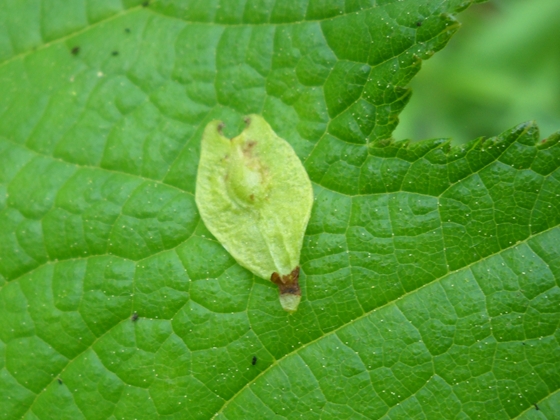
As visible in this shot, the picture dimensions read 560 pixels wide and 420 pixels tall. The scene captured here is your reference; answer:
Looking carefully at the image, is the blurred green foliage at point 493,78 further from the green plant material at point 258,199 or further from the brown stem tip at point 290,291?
the brown stem tip at point 290,291

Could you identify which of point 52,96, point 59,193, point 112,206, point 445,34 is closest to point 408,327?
point 445,34

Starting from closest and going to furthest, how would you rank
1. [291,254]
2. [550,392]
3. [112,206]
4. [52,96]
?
[550,392], [291,254], [112,206], [52,96]

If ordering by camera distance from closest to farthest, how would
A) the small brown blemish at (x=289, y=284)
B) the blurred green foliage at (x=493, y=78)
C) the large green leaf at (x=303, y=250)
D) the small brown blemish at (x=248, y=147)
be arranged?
the large green leaf at (x=303, y=250), the small brown blemish at (x=289, y=284), the small brown blemish at (x=248, y=147), the blurred green foliage at (x=493, y=78)

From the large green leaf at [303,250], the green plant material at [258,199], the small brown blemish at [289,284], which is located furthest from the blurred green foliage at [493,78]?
the small brown blemish at [289,284]

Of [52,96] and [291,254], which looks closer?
[291,254]

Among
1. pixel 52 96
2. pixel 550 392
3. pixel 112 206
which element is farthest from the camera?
pixel 52 96

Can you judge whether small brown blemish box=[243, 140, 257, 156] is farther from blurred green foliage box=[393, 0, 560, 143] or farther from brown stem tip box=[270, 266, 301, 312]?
blurred green foliage box=[393, 0, 560, 143]

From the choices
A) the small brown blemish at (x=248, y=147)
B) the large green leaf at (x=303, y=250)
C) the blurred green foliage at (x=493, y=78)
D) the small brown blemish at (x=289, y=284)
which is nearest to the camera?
the large green leaf at (x=303, y=250)

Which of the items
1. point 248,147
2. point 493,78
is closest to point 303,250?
point 248,147

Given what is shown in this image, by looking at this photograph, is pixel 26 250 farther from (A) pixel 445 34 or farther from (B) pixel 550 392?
(B) pixel 550 392
